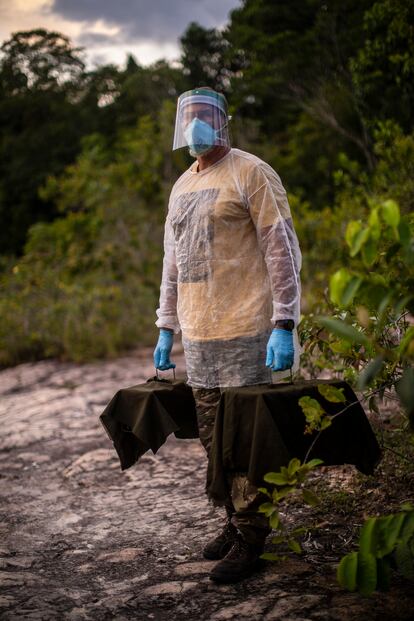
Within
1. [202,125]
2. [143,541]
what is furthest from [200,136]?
[143,541]

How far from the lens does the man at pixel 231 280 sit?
8.14 ft

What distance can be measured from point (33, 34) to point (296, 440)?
2543cm

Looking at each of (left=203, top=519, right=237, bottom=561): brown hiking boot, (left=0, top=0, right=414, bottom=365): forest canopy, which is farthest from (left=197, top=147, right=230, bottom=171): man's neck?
(left=203, top=519, right=237, bottom=561): brown hiking boot

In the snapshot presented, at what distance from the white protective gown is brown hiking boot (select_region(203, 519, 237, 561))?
593mm

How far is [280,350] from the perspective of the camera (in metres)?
2.41

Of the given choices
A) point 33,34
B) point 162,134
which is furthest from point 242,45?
point 33,34

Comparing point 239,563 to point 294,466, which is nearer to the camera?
point 294,466

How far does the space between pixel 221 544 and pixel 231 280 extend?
106 cm

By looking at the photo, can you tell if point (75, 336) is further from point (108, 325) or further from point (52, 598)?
point (52, 598)

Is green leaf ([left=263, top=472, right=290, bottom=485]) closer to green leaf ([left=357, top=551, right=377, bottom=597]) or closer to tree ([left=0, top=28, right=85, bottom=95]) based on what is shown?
green leaf ([left=357, top=551, right=377, bottom=597])

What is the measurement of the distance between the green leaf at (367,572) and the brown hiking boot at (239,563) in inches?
28.1

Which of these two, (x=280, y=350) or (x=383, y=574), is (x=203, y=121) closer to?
(x=280, y=350)

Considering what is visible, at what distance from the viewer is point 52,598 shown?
2.44 meters

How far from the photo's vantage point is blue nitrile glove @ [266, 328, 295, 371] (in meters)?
2.42
